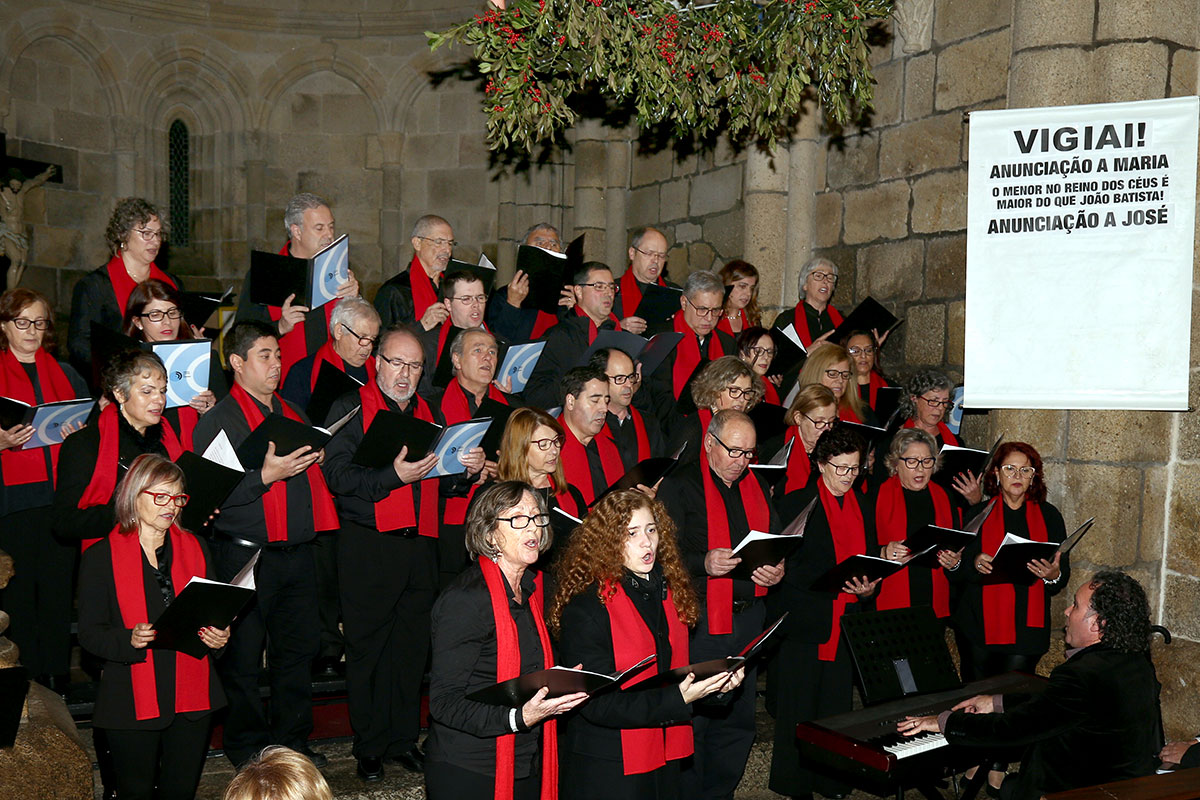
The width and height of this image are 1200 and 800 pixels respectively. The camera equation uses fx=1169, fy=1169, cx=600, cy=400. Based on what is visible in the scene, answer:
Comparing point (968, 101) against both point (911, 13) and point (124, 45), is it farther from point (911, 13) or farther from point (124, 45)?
point (124, 45)

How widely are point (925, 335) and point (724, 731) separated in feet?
10.4

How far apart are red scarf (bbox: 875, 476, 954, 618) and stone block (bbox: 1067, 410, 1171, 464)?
86cm

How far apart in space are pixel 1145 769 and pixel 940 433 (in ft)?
7.80

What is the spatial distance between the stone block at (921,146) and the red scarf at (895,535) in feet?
7.30

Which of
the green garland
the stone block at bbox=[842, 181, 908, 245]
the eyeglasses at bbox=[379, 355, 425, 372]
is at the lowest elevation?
the eyeglasses at bbox=[379, 355, 425, 372]

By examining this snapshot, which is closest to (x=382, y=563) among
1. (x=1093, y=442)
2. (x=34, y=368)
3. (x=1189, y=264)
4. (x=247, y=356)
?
(x=247, y=356)

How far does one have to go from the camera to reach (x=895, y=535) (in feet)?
17.7

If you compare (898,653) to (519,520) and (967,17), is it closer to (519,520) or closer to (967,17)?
(519,520)

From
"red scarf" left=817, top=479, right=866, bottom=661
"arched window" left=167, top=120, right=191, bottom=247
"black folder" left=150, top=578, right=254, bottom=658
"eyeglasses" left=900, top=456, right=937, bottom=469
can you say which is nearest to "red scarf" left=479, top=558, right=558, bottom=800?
"black folder" left=150, top=578, right=254, bottom=658

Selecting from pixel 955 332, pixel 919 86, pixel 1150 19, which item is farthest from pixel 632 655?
pixel 919 86

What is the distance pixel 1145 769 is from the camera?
395cm

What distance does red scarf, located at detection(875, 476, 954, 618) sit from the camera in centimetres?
539

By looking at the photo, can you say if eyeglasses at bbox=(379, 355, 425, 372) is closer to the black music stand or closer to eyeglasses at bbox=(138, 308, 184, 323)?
eyeglasses at bbox=(138, 308, 184, 323)

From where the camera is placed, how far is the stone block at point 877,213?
700 cm
